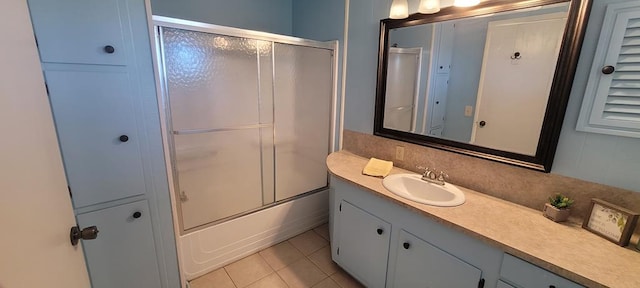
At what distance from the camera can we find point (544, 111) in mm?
1255

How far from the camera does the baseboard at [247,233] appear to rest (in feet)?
6.17

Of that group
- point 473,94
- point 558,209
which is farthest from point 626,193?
point 473,94

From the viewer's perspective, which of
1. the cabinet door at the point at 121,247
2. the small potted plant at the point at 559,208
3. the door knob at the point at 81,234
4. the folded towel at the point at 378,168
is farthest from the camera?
the folded towel at the point at 378,168

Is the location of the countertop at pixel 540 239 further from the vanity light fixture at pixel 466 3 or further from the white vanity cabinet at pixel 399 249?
the vanity light fixture at pixel 466 3

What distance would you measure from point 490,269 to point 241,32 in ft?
6.61

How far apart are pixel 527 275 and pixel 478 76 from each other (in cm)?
104

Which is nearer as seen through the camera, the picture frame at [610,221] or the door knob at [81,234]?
the door knob at [81,234]

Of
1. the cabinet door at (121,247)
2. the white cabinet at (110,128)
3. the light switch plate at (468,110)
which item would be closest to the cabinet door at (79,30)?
the white cabinet at (110,128)

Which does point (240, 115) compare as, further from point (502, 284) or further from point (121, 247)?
point (502, 284)

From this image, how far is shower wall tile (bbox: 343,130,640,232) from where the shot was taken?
1.16 metres

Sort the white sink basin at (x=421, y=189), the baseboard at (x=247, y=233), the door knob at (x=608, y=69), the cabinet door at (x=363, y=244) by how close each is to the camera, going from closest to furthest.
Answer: the door knob at (x=608, y=69) → the white sink basin at (x=421, y=189) → the cabinet door at (x=363, y=244) → the baseboard at (x=247, y=233)

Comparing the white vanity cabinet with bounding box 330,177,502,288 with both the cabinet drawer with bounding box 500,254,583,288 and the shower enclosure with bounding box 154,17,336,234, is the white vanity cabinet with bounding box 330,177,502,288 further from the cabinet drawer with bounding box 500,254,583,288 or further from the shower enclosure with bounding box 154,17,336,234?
the shower enclosure with bounding box 154,17,336,234

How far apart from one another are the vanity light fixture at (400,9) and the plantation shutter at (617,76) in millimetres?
922

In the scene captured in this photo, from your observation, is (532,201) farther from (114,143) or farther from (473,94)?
(114,143)
